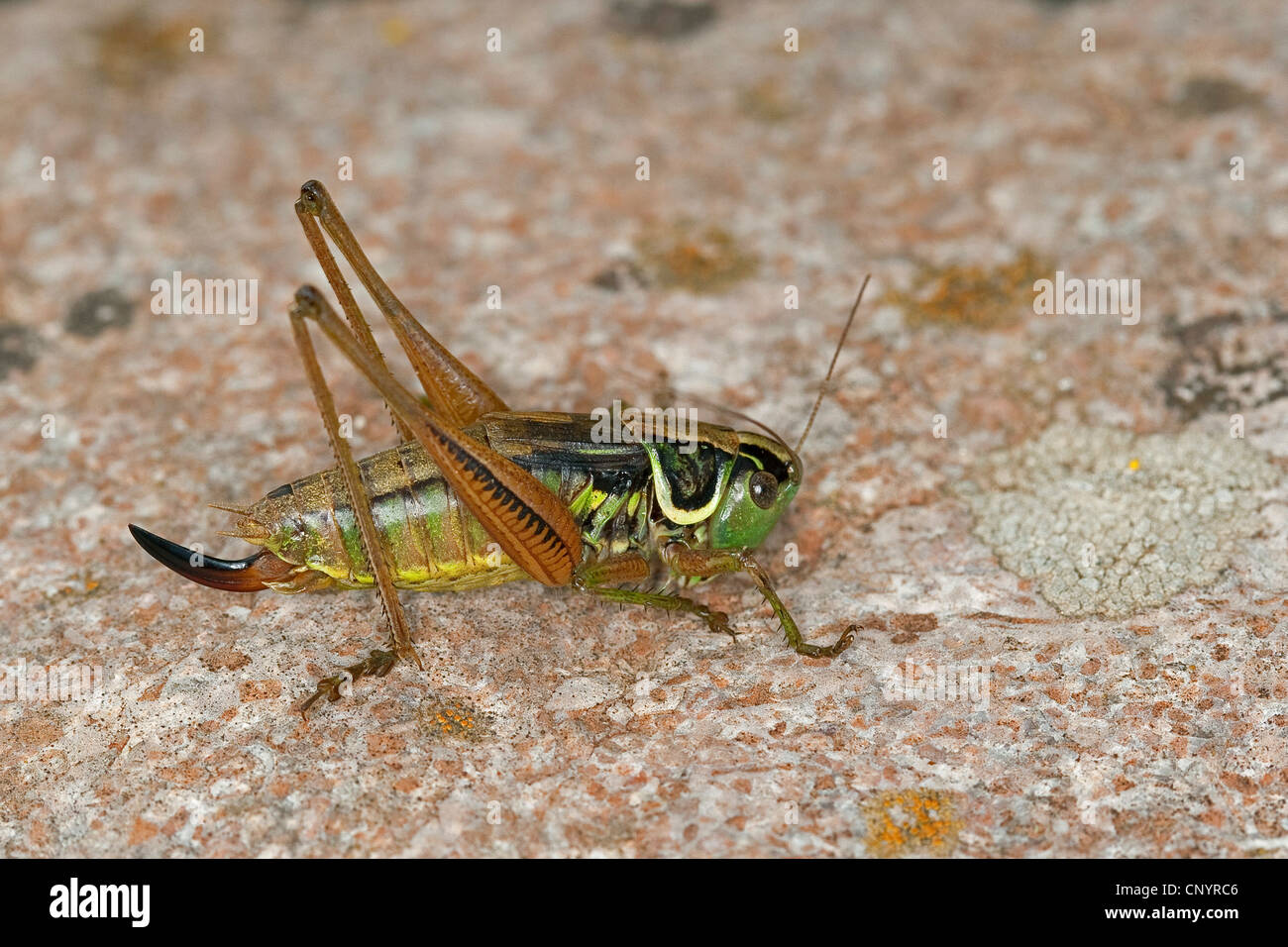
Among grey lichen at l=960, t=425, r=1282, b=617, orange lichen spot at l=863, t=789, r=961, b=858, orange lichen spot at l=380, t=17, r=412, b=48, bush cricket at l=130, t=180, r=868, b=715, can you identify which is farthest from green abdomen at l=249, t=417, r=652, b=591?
orange lichen spot at l=380, t=17, r=412, b=48

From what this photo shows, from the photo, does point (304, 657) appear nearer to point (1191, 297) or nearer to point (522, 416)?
point (522, 416)

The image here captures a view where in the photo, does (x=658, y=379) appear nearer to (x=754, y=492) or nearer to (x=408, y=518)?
(x=754, y=492)

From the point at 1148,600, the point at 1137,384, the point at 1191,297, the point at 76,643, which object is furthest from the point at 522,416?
the point at 1191,297

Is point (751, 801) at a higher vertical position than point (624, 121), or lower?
lower

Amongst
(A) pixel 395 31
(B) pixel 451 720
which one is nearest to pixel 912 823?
(B) pixel 451 720

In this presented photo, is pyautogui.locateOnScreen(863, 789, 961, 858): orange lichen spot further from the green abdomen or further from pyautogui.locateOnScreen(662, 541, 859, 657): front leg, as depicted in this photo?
the green abdomen

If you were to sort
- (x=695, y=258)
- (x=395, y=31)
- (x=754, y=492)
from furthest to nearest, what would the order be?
(x=395, y=31) → (x=695, y=258) → (x=754, y=492)

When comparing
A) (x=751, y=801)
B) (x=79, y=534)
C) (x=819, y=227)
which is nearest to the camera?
(x=751, y=801)

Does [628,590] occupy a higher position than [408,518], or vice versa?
Answer: [408,518]
